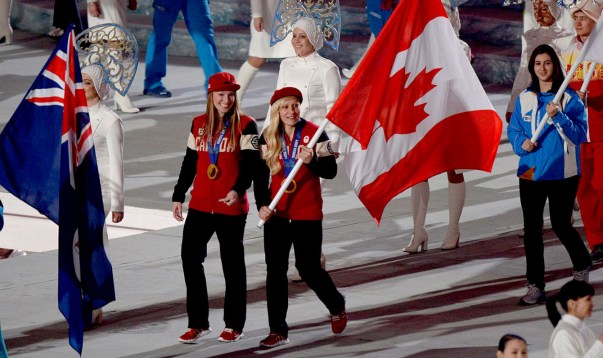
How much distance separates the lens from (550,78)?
1076 cm

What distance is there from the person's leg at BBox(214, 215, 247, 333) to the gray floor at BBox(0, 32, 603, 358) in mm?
172

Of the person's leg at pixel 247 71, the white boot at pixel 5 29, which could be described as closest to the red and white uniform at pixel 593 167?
the person's leg at pixel 247 71

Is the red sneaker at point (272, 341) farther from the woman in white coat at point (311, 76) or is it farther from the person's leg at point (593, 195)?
the person's leg at point (593, 195)

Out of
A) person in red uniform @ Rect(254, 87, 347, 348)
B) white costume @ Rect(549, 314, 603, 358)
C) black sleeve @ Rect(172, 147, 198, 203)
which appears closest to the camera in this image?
white costume @ Rect(549, 314, 603, 358)

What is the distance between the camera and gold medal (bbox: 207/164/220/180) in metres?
10.0

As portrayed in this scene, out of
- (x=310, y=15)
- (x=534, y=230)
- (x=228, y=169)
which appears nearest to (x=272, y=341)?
(x=228, y=169)

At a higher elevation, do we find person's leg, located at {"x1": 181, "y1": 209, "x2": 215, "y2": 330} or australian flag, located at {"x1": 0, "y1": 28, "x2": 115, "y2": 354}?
australian flag, located at {"x1": 0, "y1": 28, "x2": 115, "y2": 354}

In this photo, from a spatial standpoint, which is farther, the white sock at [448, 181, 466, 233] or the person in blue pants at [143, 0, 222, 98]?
the person in blue pants at [143, 0, 222, 98]

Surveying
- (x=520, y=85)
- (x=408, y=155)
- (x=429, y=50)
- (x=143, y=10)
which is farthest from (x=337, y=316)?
(x=143, y=10)

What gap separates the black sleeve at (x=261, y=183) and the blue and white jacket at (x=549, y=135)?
1.80 meters

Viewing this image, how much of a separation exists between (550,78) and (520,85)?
7.60 feet

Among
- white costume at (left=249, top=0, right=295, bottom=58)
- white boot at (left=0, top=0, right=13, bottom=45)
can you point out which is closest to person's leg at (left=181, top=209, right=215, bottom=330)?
white costume at (left=249, top=0, right=295, bottom=58)

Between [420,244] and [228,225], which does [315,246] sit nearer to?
[228,225]

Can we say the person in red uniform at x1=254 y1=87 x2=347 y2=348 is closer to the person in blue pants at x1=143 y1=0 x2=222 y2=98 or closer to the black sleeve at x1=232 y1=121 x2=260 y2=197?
the black sleeve at x1=232 y1=121 x2=260 y2=197
